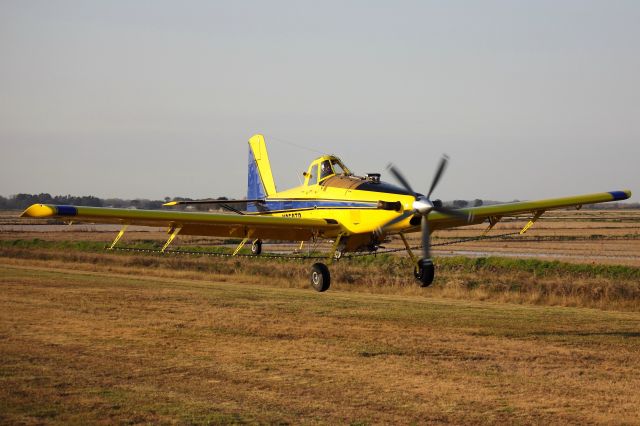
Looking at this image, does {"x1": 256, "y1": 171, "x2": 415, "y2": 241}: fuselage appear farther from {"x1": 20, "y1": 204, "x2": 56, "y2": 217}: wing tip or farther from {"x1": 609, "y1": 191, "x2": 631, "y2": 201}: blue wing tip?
{"x1": 609, "y1": 191, "x2": 631, "y2": 201}: blue wing tip

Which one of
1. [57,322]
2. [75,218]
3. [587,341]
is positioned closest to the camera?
[75,218]

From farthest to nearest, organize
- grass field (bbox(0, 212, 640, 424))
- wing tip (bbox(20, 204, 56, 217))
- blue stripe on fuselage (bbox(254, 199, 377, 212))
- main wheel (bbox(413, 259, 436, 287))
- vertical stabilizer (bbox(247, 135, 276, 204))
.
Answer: vertical stabilizer (bbox(247, 135, 276, 204)) < main wheel (bbox(413, 259, 436, 287)) < blue stripe on fuselage (bbox(254, 199, 377, 212)) < wing tip (bbox(20, 204, 56, 217)) < grass field (bbox(0, 212, 640, 424))

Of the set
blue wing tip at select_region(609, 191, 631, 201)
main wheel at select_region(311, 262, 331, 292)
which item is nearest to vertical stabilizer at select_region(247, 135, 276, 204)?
main wheel at select_region(311, 262, 331, 292)

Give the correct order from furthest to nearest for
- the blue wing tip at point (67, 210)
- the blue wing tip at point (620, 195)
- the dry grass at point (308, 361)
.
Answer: the blue wing tip at point (620, 195) → the blue wing tip at point (67, 210) → the dry grass at point (308, 361)

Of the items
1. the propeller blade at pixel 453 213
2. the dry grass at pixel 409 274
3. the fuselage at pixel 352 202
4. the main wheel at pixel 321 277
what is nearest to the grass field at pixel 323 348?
the dry grass at pixel 409 274

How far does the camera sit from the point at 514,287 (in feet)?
135

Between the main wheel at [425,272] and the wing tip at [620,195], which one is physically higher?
the wing tip at [620,195]

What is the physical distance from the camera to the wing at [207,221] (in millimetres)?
21891

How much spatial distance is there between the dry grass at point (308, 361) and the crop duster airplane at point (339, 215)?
2.87 metres

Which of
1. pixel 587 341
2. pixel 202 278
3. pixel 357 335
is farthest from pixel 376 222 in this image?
pixel 202 278

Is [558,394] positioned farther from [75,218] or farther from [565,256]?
[565,256]

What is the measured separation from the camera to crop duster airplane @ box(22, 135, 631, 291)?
79.8 ft

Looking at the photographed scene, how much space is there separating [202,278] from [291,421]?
32.1m

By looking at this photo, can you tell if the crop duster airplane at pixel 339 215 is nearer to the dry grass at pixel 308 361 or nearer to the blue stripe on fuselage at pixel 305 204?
the blue stripe on fuselage at pixel 305 204
